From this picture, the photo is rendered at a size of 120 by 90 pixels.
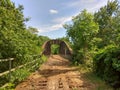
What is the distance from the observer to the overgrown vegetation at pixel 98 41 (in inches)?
361

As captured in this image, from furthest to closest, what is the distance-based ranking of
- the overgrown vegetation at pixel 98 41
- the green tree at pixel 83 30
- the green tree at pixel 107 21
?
the green tree at pixel 107 21
the green tree at pixel 83 30
the overgrown vegetation at pixel 98 41

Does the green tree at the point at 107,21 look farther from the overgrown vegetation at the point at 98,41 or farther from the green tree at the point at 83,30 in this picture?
the green tree at the point at 83,30

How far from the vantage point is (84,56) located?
56.0 ft

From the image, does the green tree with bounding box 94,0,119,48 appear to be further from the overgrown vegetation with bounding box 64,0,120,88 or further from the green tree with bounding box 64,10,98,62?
the green tree with bounding box 64,10,98,62

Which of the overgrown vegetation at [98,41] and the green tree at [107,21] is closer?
the overgrown vegetation at [98,41]

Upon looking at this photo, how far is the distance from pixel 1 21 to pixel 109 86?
5.17 m

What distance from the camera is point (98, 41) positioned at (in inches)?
664

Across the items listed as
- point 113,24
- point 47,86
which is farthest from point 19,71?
point 113,24

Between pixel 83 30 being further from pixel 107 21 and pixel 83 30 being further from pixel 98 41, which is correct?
pixel 107 21

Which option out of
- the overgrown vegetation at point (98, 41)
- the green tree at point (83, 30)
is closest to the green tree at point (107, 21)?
the overgrown vegetation at point (98, 41)

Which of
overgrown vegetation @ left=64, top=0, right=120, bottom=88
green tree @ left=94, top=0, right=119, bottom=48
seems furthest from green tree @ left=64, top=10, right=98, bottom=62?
green tree @ left=94, top=0, right=119, bottom=48

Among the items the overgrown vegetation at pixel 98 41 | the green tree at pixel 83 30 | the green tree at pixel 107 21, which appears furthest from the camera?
the green tree at pixel 107 21

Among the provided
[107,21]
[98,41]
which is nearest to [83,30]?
[98,41]

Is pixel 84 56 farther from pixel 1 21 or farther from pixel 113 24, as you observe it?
pixel 113 24
